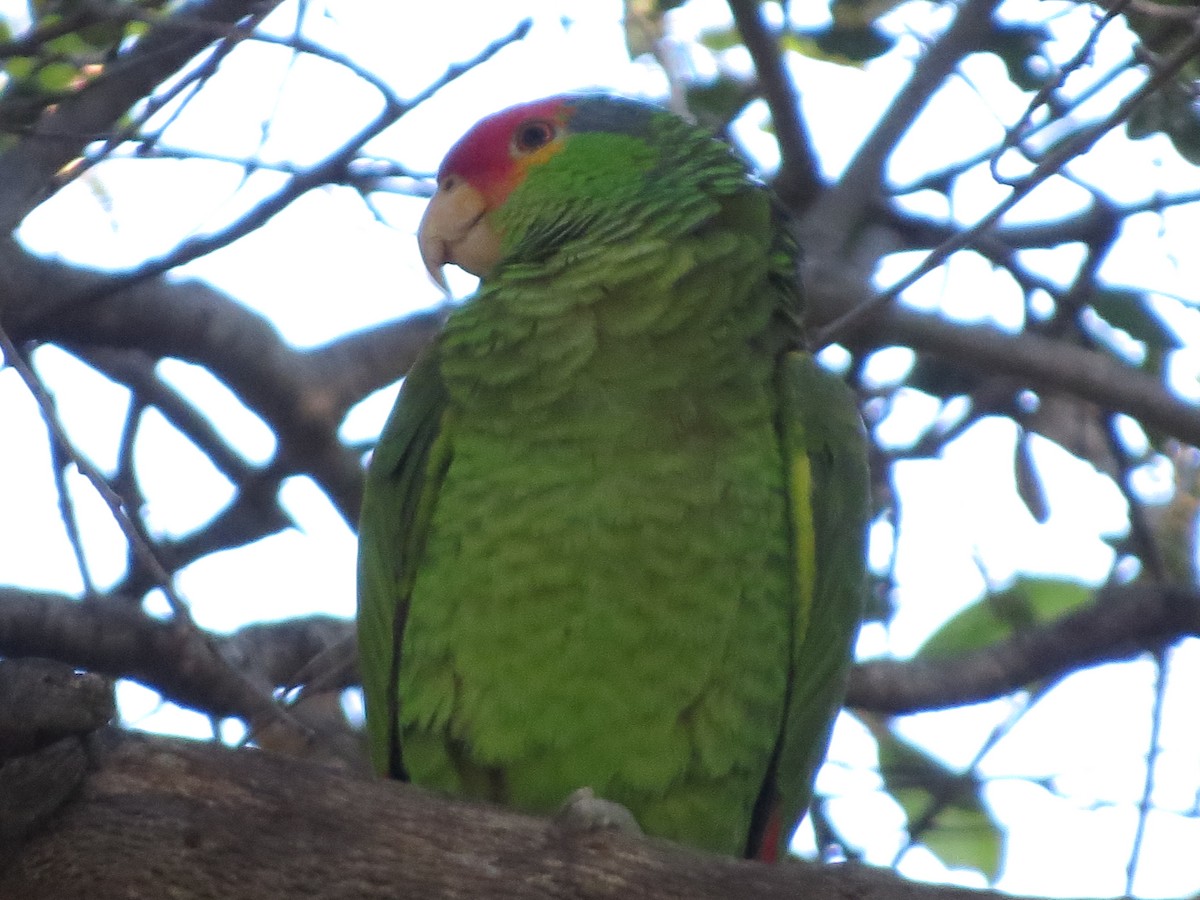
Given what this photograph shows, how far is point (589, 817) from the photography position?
1757mm

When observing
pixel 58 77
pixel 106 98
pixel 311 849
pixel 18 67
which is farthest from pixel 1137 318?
pixel 18 67

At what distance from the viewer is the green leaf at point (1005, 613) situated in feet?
10.9

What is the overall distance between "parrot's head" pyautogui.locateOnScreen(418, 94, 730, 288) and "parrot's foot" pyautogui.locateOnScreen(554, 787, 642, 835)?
1102mm

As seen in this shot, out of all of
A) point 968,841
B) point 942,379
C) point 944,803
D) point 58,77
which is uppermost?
point 58,77

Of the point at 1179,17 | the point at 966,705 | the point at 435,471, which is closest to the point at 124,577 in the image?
the point at 435,471

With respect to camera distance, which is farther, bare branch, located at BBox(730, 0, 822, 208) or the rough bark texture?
bare branch, located at BBox(730, 0, 822, 208)

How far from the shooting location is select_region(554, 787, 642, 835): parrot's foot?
5.67 feet

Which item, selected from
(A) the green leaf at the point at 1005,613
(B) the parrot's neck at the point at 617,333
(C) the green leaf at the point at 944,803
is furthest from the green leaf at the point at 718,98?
(C) the green leaf at the point at 944,803

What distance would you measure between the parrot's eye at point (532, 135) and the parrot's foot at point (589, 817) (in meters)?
1.38

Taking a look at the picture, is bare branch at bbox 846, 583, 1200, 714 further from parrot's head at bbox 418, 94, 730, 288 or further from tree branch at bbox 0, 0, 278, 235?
tree branch at bbox 0, 0, 278, 235

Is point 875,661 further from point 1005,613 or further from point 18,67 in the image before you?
point 18,67

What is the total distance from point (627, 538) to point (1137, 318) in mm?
1503

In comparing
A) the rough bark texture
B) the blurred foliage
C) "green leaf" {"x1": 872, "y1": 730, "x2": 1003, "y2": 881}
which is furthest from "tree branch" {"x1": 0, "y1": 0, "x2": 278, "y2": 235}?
"green leaf" {"x1": 872, "y1": 730, "x2": 1003, "y2": 881}

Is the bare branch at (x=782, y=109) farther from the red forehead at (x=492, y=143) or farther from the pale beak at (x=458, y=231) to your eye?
the pale beak at (x=458, y=231)
